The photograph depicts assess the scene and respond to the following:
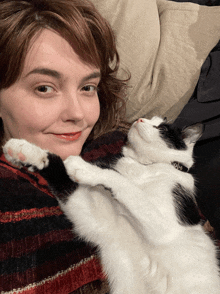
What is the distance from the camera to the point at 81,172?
83cm

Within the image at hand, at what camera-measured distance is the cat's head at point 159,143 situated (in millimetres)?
1136

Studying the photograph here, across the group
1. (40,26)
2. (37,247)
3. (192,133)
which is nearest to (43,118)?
(40,26)

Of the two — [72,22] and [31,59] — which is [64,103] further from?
[72,22]

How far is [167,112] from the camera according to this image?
1.42m

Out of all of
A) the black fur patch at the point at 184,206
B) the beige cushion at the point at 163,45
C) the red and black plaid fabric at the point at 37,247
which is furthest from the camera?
Answer: the beige cushion at the point at 163,45

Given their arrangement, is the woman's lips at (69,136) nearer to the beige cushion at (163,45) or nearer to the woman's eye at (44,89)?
the woman's eye at (44,89)

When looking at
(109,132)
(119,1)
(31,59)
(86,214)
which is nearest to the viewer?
(31,59)

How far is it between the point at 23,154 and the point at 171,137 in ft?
2.60

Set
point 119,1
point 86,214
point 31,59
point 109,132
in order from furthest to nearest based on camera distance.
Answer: point 109,132
point 119,1
point 86,214
point 31,59

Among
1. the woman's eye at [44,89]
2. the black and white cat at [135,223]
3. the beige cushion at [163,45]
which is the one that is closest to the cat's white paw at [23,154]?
the black and white cat at [135,223]

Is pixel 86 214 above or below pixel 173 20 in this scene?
below

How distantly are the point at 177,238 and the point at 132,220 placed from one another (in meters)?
0.20

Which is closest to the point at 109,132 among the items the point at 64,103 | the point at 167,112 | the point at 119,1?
the point at 167,112

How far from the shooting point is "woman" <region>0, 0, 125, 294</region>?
2.28ft
